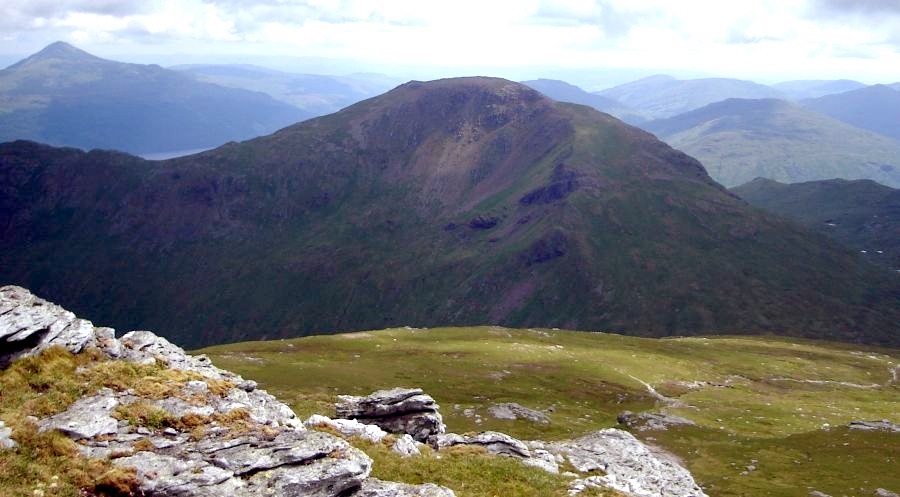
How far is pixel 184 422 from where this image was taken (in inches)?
1145

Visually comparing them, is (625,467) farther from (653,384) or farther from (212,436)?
(653,384)

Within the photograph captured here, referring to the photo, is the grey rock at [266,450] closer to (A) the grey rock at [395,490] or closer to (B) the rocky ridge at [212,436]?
(B) the rocky ridge at [212,436]

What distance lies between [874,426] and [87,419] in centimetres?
8744

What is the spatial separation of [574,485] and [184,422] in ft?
75.3

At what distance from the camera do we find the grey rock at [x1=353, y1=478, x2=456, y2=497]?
26.0 metres

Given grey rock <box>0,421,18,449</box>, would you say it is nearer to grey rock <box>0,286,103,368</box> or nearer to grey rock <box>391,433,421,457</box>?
grey rock <box>0,286,103,368</box>

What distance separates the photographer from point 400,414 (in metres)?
46.5

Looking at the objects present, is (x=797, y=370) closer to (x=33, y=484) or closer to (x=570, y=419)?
(x=570, y=419)

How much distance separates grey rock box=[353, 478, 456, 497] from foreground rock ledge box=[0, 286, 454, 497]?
0.04m

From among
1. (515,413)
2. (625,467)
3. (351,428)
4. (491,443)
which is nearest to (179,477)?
(351,428)

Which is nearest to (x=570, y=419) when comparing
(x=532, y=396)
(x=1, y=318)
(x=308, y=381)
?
(x=532, y=396)

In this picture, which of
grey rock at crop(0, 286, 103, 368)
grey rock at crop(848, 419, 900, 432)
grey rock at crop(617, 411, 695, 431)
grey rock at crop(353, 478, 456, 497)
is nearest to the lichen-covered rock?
grey rock at crop(353, 478, 456, 497)

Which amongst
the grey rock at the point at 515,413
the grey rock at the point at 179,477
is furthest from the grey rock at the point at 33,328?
the grey rock at the point at 515,413

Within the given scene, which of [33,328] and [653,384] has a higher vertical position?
[33,328]
